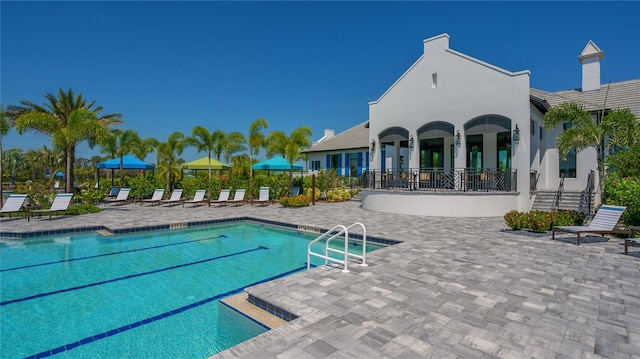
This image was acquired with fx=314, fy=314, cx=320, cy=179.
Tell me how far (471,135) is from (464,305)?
15.5 metres

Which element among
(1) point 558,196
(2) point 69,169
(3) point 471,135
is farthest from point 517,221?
(2) point 69,169

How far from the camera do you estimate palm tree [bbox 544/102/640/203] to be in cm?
1088

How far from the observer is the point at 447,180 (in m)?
15.4

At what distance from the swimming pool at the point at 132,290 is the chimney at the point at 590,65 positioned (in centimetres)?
1922

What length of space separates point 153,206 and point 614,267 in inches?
801

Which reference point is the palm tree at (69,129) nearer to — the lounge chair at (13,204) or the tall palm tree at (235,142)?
the lounge chair at (13,204)

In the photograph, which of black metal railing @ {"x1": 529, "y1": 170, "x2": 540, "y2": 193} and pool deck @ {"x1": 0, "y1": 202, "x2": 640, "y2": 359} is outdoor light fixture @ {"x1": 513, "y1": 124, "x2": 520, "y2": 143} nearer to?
black metal railing @ {"x1": 529, "y1": 170, "x2": 540, "y2": 193}

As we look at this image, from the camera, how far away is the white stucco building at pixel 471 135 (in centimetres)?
1420

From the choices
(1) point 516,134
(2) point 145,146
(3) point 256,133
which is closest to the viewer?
(1) point 516,134

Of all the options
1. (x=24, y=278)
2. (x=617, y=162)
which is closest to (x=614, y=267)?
(x=617, y=162)

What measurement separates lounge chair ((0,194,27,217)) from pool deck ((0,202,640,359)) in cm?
1400

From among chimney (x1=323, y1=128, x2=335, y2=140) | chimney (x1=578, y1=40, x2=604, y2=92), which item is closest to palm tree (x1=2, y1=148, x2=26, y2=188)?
chimney (x1=323, y1=128, x2=335, y2=140)

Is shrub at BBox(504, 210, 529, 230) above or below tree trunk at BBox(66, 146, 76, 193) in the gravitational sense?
below

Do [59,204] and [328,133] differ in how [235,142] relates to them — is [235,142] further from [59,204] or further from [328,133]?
[328,133]
